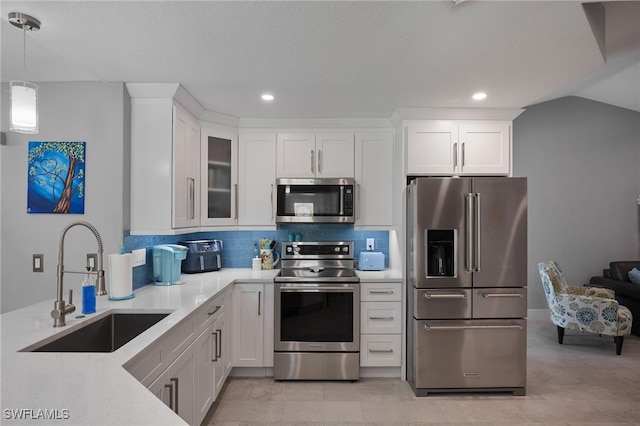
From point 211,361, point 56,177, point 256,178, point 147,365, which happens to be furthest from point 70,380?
point 256,178

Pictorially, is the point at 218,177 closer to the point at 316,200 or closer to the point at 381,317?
the point at 316,200

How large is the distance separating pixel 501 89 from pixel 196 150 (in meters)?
2.51

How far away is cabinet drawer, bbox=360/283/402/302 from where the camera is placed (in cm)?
317

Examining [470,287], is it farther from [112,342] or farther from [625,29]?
[112,342]

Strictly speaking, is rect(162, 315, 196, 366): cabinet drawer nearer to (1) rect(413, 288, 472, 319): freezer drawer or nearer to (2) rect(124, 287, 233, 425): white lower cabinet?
(2) rect(124, 287, 233, 425): white lower cabinet

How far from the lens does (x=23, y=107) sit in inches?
65.1

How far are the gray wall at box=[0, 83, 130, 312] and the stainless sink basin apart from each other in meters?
0.70

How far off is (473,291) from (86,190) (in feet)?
9.93

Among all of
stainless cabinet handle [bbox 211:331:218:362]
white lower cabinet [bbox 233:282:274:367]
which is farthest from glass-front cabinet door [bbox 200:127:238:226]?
stainless cabinet handle [bbox 211:331:218:362]

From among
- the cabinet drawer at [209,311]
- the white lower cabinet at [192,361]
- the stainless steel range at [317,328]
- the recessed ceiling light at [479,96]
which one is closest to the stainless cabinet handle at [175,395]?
the white lower cabinet at [192,361]

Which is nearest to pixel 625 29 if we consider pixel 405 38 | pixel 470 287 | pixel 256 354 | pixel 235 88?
pixel 405 38

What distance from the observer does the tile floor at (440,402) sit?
2.56m

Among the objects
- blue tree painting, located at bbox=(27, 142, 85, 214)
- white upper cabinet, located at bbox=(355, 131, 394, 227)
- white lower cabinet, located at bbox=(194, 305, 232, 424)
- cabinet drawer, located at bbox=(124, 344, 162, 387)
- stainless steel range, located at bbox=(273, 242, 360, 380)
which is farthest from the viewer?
white upper cabinet, located at bbox=(355, 131, 394, 227)

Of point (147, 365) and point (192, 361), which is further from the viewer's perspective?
point (192, 361)
